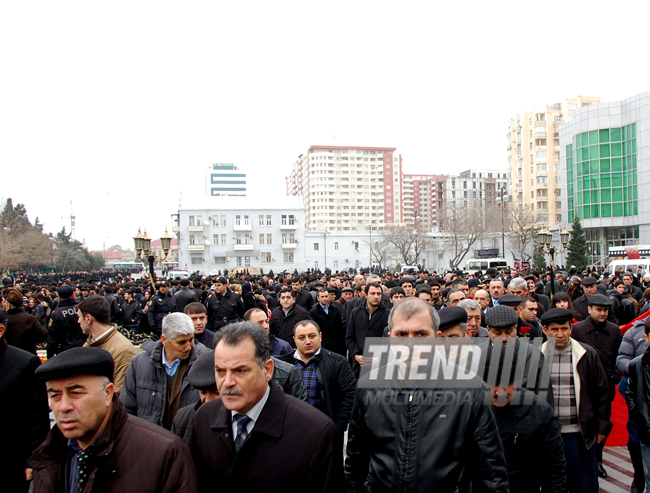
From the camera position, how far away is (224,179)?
135 meters

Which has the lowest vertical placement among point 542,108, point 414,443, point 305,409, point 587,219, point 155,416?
point 155,416

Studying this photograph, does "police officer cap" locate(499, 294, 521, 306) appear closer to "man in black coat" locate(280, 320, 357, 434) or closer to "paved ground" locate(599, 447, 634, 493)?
"paved ground" locate(599, 447, 634, 493)

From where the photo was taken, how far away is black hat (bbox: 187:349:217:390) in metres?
2.74

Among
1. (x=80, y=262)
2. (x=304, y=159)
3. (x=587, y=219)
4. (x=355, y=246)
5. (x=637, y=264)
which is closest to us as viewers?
(x=637, y=264)

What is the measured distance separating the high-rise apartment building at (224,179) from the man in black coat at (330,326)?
5115 inches

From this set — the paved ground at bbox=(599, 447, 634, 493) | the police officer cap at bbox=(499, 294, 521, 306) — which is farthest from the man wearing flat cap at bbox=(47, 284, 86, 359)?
the paved ground at bbox=(599, 447, 634, 493)

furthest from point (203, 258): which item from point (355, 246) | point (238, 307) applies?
point (238, 307)

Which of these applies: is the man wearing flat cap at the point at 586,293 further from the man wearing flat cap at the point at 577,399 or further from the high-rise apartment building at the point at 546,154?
the high-rise apartment building at the point at 546,154

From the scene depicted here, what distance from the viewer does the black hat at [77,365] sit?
2.00 m

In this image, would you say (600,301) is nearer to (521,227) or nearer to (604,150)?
(521,227)

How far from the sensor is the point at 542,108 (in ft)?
209

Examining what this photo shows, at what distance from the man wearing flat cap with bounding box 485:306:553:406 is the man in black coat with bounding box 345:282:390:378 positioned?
2955mm

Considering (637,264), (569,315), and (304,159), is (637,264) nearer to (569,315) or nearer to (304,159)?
(569,315)

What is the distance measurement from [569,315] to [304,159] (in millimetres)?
124691
